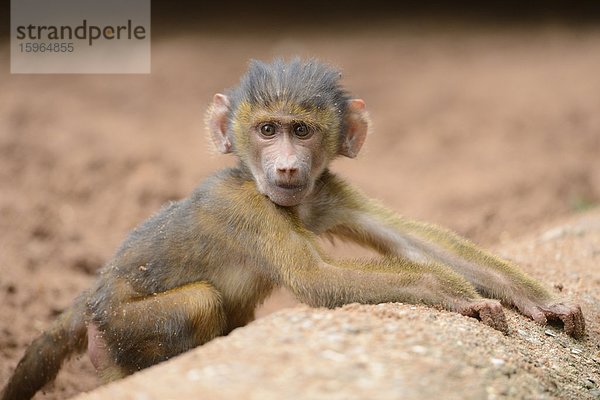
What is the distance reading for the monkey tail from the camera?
573cm

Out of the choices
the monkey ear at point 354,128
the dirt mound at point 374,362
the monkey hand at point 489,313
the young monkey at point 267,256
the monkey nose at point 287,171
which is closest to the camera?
the dirt mound at point 374,362

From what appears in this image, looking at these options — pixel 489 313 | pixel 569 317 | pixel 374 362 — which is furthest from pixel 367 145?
pixel 374 362

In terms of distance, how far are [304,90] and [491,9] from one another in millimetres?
9038

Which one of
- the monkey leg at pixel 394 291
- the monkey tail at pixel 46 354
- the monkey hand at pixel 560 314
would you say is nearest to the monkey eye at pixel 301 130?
the monkey leg at pixel 394 291

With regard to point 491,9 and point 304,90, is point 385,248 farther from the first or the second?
point 491,9

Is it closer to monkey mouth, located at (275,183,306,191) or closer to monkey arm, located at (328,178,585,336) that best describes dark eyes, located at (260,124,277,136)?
monkey mouth, located at (275,183,306,191)

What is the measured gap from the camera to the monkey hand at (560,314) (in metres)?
5.12

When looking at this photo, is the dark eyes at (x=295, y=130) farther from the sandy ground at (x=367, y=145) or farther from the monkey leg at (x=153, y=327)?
the sandy ground at (x=367, y=145)

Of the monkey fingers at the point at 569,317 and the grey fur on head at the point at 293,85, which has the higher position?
the grey fur on head at the point at 293,85

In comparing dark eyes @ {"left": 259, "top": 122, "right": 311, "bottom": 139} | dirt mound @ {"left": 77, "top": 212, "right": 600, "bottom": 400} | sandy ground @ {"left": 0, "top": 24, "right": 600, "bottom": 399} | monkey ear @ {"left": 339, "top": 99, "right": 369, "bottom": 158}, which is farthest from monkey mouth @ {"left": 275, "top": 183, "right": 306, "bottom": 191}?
sandy ground @ {"left": 0, "top": 24, "right": 600, "bottom": 399}

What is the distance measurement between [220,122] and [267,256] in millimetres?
1195

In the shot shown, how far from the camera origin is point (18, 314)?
25.1 feet

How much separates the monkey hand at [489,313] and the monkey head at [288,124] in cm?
123

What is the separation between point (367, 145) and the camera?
34.1ft
